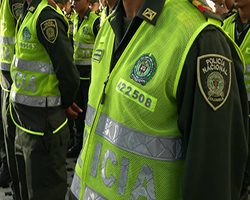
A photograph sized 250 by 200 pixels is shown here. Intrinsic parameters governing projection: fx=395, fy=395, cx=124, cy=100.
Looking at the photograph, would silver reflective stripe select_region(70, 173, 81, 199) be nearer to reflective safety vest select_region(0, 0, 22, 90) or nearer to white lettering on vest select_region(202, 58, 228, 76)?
white lettering on vest select_region(202, 58, 228, 76)

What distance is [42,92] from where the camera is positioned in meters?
2.35

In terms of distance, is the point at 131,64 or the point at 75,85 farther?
the point at 75,85

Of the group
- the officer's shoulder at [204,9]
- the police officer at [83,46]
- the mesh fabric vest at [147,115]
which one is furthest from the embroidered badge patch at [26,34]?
the police officer at [83,46]

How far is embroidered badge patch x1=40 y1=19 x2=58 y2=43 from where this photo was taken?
7.32 feet

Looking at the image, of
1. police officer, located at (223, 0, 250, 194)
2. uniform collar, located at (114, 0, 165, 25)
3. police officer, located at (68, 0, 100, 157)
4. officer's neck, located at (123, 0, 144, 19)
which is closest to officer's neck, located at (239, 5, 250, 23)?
police officer, located at (223, 0, 250, 194)

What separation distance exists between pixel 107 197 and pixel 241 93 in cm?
49

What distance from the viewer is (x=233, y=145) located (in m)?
1.03

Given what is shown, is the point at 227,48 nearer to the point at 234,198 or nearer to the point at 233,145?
the point at 233,145

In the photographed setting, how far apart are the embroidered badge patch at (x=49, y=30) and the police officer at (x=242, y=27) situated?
4.56 ft

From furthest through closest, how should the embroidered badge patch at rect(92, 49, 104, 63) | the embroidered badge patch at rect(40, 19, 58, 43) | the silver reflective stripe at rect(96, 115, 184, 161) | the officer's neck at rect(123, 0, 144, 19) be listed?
1. the embroidered badge patch at rect(40, 19, 58, 43)
2. the embroidered badge patch at rect(92, 49, 104, 63)
3. the officer's neck at rect(123, 0, 144, 19)
4. the silver reflective stripe at rect(96, 115, 184, 161)

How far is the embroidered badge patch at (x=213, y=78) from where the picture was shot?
0.95 meters

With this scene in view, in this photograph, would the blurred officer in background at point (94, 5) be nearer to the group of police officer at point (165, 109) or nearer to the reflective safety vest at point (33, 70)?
the reflective safety vest at point (33, 70)

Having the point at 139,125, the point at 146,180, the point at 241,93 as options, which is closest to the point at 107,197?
the point at 146,180

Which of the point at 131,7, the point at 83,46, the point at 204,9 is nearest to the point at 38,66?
the point at 131,7
